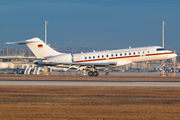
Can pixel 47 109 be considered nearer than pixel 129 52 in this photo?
Yes

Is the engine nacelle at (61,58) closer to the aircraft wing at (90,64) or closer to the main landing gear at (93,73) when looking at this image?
the aircraft wing at (90,64)

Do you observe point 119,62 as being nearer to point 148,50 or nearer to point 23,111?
point 148,50

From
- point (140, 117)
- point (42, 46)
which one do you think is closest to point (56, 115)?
point (140, 117)

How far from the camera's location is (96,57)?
4569 cm

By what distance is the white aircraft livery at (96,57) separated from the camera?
43875mm

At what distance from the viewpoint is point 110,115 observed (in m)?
14.2

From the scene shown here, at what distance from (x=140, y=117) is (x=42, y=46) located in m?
35.3

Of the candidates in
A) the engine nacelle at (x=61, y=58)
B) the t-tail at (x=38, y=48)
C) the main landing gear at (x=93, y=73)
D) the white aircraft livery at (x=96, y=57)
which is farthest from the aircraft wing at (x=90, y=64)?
the t-tail at (x=38, y=48)

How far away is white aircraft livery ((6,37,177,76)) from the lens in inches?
1727

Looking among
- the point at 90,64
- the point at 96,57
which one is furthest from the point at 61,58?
the point at 96,57

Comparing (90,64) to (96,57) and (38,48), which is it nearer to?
(96,57)

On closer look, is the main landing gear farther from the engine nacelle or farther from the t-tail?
the t-tail

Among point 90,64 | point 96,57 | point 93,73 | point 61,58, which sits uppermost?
point 96,57

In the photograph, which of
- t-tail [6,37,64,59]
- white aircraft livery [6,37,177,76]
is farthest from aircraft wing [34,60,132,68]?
t-tail [6,37,64,59]
